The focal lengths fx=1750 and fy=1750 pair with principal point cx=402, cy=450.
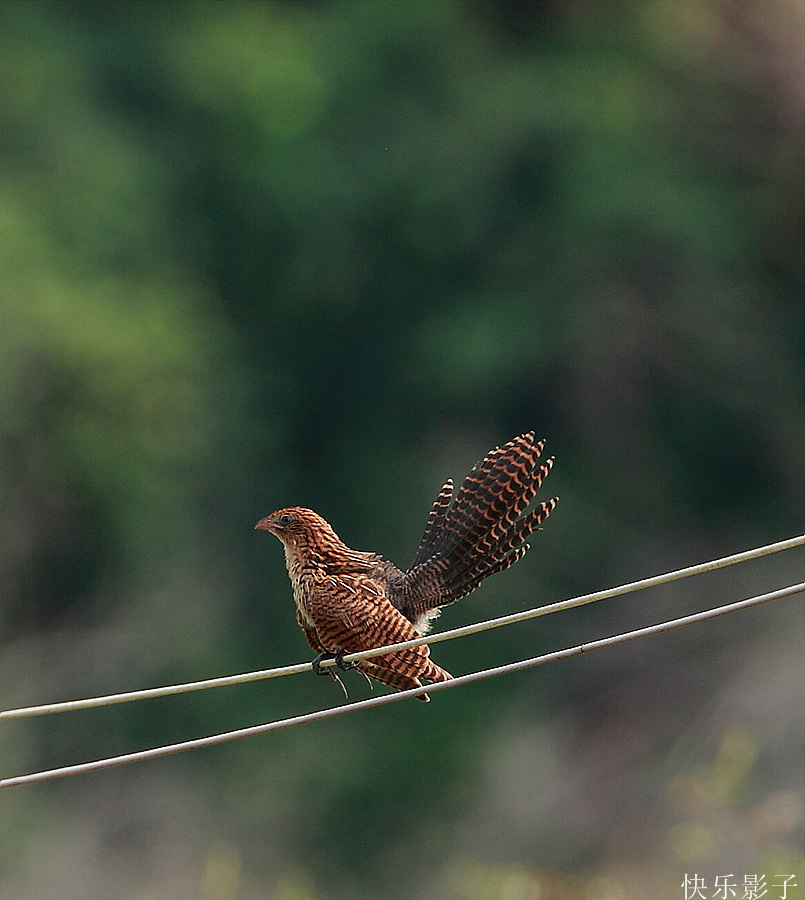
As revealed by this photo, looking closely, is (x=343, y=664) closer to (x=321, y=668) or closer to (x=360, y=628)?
(x=321, y=668)

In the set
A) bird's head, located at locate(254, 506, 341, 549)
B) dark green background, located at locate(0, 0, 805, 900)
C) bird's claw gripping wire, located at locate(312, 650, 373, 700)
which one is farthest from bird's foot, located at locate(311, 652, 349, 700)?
dark green background, located at locate(0, 0, 805, 900)

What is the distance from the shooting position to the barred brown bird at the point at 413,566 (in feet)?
14.7

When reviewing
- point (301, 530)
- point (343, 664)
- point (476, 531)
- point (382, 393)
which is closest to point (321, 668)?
point (343, 664)

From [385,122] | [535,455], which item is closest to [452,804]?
[385,122]

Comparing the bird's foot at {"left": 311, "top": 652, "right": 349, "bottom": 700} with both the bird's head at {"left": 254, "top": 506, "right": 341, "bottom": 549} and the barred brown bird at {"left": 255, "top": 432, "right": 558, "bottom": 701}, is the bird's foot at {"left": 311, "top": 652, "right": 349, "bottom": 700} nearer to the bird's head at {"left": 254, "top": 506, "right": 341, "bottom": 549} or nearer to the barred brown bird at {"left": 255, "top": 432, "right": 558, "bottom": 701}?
the barred brown bird at {"left": 255, "top": 432, "right": 558, "bottom": 701}

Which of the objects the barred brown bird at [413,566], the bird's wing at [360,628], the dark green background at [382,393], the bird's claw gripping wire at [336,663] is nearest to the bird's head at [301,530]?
the barred brown bird at [413,566]

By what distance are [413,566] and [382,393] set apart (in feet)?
40.2

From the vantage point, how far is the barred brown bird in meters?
4.49

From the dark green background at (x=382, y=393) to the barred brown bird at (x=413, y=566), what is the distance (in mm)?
7423

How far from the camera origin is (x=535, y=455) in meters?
4.80

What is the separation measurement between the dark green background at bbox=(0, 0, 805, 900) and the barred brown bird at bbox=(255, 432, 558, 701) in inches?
292

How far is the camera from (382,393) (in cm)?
1725

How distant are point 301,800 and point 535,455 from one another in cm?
1001

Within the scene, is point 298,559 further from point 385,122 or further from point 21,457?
point 385,122
